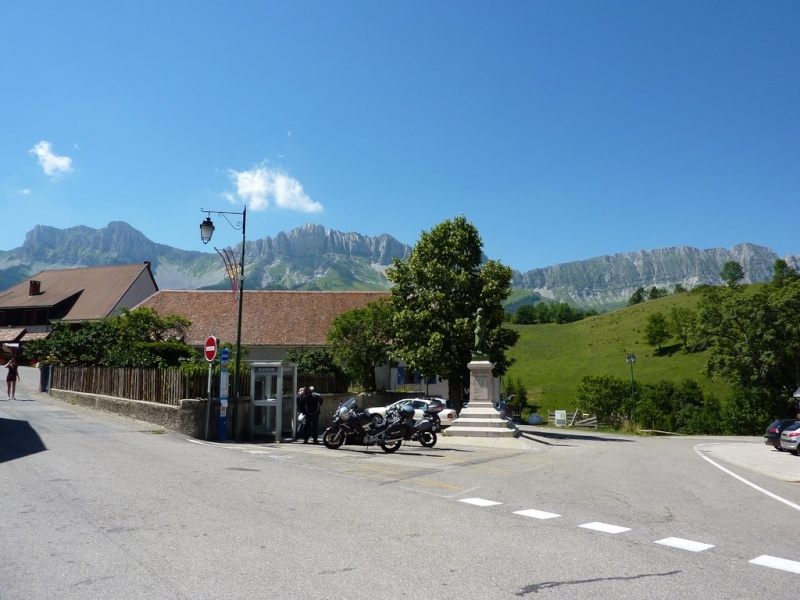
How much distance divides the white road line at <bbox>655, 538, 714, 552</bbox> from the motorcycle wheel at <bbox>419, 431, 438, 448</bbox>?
13073mm

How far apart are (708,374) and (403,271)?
33.3m

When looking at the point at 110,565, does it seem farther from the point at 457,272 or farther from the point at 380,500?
the point at 457,272

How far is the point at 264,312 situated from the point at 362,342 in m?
16.8

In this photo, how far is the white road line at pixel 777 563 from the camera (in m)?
6.03

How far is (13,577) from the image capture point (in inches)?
210

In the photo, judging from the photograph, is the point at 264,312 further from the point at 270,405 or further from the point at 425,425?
the point at 425,425

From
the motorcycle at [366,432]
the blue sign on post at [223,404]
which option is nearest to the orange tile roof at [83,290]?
the blue sign on post at [223,404]

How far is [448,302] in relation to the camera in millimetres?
35375

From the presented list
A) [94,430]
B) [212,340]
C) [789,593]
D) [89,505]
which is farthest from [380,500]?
[94,430]

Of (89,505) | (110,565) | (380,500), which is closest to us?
(110,565)

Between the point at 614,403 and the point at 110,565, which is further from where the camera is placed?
the point at 614,403

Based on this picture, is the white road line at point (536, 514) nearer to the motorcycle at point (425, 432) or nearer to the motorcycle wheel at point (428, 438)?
the motorcycle at point (425, 432)

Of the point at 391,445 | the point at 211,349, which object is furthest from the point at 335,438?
the point at 211,349

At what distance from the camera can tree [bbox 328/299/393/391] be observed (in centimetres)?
3791
